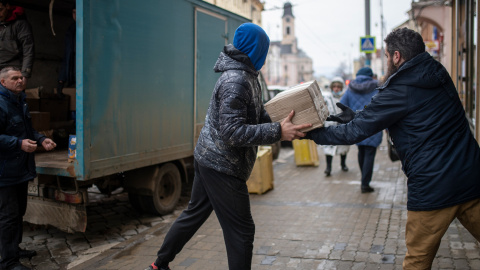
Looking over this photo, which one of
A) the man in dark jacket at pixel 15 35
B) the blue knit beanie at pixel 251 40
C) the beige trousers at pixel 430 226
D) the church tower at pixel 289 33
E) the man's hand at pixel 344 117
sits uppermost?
the church tower at pixel 289 33

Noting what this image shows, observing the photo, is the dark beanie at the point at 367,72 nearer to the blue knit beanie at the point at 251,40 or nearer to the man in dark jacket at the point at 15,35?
the blue knit beanie at the point at 251,40

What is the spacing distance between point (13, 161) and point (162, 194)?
257 cm

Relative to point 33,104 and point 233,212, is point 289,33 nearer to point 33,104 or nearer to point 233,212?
point 33,104

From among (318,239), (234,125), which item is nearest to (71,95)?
(318,239)

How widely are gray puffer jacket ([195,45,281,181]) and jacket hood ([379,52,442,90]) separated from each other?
825 millimetres

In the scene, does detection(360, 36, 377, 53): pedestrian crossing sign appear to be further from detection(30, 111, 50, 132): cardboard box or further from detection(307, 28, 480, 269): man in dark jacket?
detection(307, 28, 480, 269): man in dark jacket

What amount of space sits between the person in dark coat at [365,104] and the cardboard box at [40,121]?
4.57m

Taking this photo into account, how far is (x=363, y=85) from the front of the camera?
24.5 feet

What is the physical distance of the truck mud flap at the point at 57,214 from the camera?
4.93 metres

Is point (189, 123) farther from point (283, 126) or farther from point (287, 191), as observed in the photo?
point (283, 126)

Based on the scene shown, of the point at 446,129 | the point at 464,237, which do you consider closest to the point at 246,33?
the point at 446,129

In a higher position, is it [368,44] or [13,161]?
[368,44]

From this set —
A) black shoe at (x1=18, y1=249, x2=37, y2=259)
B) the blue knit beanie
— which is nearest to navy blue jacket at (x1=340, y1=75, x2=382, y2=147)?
the blue knit beanie

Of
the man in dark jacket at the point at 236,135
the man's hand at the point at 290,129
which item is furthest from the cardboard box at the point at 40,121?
the man's hand at the point at 290,129
